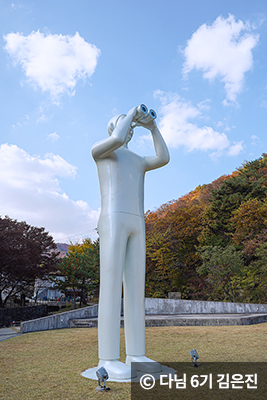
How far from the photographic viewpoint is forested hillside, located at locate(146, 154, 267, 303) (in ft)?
58.7

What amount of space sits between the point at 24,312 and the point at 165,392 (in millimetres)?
14601

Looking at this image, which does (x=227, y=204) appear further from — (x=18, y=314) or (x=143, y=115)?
(x=143, y=115)

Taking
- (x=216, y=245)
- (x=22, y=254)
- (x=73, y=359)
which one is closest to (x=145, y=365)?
(x=73, y=359)

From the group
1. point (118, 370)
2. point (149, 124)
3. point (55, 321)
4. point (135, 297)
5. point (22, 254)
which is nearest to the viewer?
point (118, 370)

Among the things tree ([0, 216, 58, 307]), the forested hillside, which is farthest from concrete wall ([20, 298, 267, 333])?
tree ([0, 216, 58, 307])

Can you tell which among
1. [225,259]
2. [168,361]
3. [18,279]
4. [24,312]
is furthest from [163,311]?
[168,361]

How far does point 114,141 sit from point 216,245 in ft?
60.6

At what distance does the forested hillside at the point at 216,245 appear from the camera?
17891 millimetres

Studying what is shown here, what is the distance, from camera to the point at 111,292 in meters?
4.21

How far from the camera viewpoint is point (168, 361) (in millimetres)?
4828

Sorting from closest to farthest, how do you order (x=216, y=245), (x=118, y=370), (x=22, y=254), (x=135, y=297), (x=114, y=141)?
(x=118, y=370)
(x=114, y=141)
(x=135, y=297)
(x=22, y=254)
(x=216, y=245)

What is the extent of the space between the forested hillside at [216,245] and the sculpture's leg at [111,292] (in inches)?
572

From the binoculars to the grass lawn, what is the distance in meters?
3.53

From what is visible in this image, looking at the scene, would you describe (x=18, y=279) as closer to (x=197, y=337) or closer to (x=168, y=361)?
(x=197, y=337)
